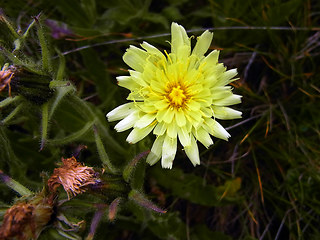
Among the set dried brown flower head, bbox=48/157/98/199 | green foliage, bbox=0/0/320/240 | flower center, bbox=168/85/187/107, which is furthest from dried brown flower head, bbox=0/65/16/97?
flower center, bbox=168/85/187/107

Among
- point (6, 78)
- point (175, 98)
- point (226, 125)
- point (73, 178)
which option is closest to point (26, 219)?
point (73, 178)

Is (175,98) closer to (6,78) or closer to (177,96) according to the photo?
(177,96)

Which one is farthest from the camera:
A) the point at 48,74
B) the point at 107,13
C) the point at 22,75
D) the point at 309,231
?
the point at 107,13

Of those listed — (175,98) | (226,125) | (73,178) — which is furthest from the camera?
(226,125)

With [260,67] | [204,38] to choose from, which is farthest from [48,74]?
[260,67]

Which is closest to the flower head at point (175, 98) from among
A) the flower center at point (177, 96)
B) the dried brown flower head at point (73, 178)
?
the flower center at point (177, 96)

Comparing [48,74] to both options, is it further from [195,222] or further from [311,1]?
[311,1]
